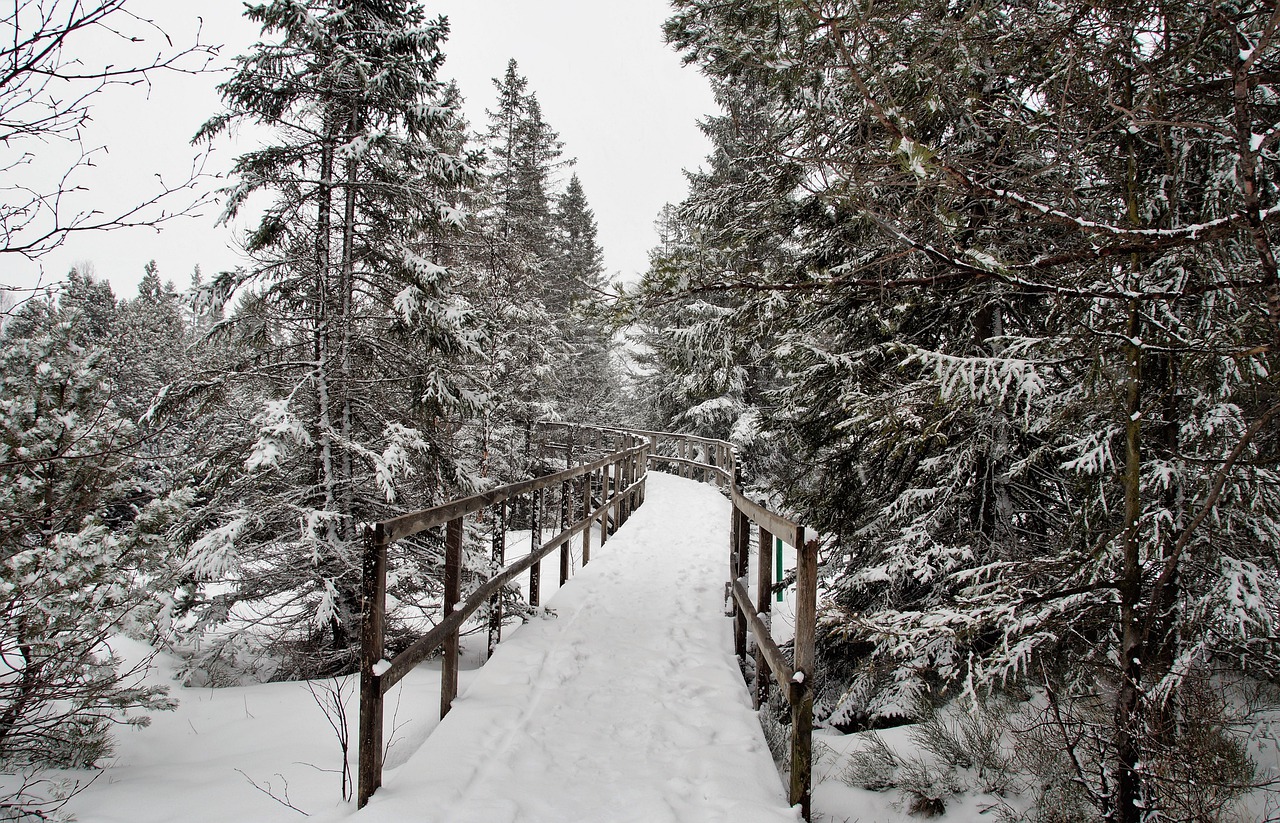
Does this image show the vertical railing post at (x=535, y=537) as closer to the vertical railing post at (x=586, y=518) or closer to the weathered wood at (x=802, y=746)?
the vertical railing post at (x=586, y=518)

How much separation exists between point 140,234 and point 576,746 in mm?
3508

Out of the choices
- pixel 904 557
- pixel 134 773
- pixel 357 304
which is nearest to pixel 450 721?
pixel 134 773

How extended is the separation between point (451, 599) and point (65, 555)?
2531mm

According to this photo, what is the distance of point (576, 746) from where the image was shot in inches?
134

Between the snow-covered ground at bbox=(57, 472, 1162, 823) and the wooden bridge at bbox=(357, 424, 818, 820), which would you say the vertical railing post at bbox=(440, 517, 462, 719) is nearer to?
the wooden bridge at bbox=(357, 424, 818, 820)

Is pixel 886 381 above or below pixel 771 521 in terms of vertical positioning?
above

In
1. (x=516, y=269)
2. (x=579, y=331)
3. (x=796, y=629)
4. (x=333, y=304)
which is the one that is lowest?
(x=796, y=629)

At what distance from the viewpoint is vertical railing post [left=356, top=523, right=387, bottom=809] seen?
274 centimetres

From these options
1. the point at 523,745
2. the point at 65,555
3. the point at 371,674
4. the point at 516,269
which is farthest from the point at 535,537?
the point at 516,269

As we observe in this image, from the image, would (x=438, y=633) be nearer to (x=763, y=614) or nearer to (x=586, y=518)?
(x=763, y=614)

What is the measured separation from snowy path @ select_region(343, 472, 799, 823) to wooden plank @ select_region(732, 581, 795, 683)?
0.55 metres

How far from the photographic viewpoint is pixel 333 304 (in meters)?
7.05

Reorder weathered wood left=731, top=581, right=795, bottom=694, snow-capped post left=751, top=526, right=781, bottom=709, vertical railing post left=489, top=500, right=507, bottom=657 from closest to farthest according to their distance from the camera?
weathered wood left=731, top=581, right=795, bottom=694 → snow-capped post left=751, top=526, right=781, bottom=709 → vertical railing post left=489, top=500, right=507, bottom=657

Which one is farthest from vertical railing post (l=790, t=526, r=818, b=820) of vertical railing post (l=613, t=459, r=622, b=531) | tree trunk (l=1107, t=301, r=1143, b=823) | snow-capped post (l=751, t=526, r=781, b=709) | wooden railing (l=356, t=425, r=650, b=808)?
vertical railing post (l=613, t=459, r=622, b=531)
